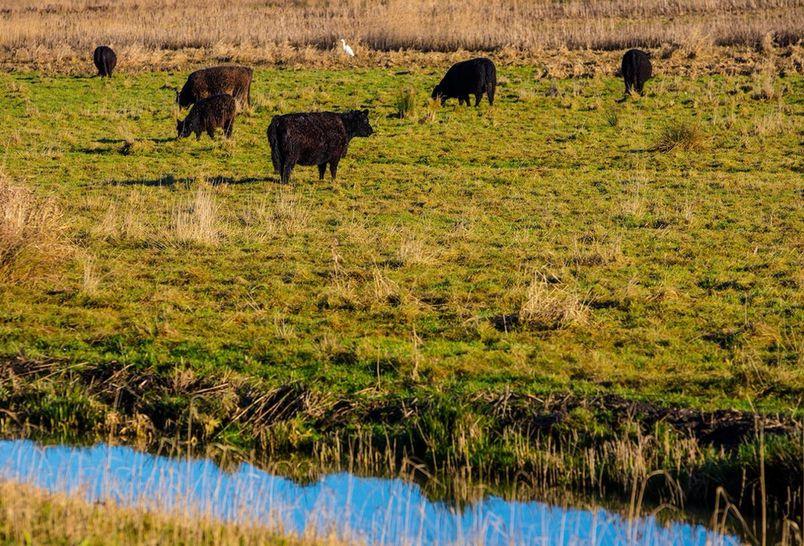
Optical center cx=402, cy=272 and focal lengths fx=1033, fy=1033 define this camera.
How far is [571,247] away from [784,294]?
310 cm

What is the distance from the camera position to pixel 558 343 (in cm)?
1012

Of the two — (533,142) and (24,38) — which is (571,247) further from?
(24,38)

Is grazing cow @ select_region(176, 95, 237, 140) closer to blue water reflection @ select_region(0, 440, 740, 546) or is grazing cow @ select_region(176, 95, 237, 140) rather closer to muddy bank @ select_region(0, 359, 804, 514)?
muddy bank @ select_region(0, 359, 804, 514)

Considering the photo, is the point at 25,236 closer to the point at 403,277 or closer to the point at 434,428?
the point at 403,277

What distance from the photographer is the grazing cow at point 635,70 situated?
2664 centimetres

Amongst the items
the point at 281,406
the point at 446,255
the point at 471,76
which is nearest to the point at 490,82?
the point at 471,76

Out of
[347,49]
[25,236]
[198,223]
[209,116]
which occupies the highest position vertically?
[347,49]

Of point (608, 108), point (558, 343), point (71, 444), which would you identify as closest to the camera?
point (71, 444)

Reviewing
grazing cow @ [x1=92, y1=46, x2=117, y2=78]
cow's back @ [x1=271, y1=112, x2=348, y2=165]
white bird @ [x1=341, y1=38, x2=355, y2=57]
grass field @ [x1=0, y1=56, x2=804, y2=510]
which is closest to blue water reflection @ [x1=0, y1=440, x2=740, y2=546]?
grass field @ [x1=0, y1=56, x2=804, y2=510]

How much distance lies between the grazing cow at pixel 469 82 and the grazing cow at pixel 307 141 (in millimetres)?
8027

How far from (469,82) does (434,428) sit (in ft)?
61.6

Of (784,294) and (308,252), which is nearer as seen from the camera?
(784,294)

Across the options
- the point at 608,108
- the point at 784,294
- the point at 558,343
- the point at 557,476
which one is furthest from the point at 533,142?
the point at 557,476

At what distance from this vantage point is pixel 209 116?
22109 mm
